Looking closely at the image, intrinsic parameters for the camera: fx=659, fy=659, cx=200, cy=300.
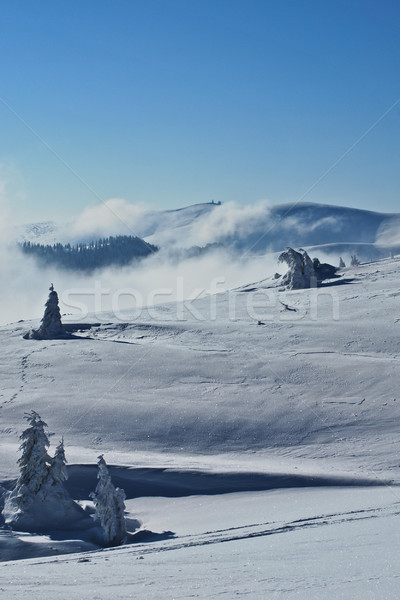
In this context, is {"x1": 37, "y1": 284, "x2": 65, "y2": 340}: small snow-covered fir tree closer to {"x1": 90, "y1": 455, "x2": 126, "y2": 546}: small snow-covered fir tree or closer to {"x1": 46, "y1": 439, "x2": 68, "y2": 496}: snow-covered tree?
{"x1": 46, "y1": 439, "x2": 68, "y2": 496}: snow-covered tree

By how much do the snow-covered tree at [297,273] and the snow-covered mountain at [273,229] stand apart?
275ft

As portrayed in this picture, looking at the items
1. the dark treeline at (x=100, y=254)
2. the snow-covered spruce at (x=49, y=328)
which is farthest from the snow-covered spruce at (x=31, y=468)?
the dark treeline at (x=100, y=254)

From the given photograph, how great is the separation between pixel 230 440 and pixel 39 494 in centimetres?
670

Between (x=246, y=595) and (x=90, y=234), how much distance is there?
615 ft

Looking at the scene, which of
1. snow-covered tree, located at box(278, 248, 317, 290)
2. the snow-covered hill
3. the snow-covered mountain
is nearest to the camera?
the snow-covered hill

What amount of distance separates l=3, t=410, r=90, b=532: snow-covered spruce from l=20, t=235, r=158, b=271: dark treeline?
96.3 m

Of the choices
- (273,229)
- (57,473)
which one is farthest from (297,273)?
(273,229)

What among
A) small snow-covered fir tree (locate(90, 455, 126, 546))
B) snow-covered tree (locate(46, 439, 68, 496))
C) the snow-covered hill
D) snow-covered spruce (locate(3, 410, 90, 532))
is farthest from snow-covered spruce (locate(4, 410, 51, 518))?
small snow-covered fir tree (locate(90, 455, 126, 546))

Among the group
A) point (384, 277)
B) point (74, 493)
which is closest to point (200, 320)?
point (384, 277)

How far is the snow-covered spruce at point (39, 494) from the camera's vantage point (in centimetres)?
1363

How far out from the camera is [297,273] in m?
39.2

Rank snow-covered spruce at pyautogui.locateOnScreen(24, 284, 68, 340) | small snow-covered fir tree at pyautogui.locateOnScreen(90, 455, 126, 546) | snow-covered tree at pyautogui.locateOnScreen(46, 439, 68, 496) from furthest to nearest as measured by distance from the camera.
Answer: snow-covered spruce at pyautogui.locateOnScreen(24, 284, 68, 340)
snow-covered tree at pyautogui.locateOnScreen(46, 439, 68, 496)
small snow-covered fir tree at pyautogui.locateOnScreen(90, 455, 126, 546)

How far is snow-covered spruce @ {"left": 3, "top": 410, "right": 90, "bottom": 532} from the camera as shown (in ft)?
44.7

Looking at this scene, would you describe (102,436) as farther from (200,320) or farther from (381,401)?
(200,320)
